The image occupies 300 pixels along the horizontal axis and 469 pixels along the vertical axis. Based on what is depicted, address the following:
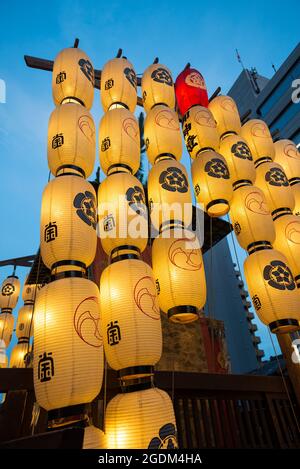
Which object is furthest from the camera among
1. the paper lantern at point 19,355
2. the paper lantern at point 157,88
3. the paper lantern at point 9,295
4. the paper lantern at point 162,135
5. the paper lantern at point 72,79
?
the paper lantern at point 9,295

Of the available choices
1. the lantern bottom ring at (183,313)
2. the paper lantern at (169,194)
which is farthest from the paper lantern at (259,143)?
the lantern bottom ring at (183,313)

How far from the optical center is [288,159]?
5.11 m

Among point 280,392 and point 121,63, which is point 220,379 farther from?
point 121,63

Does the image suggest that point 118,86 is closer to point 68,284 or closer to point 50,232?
point 50,232

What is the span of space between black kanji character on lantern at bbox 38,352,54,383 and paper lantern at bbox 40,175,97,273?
651mm

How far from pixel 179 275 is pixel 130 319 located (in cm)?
71

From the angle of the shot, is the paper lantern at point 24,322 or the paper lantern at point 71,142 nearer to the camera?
the paper lantern at point 71,142

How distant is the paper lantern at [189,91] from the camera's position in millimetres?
4738

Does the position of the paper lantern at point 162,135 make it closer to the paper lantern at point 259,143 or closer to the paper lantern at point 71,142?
the paper lantern at point 71,142

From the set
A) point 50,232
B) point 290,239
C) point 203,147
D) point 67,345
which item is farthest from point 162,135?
point 67,345

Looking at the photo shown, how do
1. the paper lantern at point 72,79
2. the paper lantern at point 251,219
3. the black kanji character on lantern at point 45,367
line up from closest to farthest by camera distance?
the black kanji character on lantern at point 45,367, the paper lantern at point 72,79, the paper lantern at point 251,219

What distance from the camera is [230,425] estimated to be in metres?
3.10
